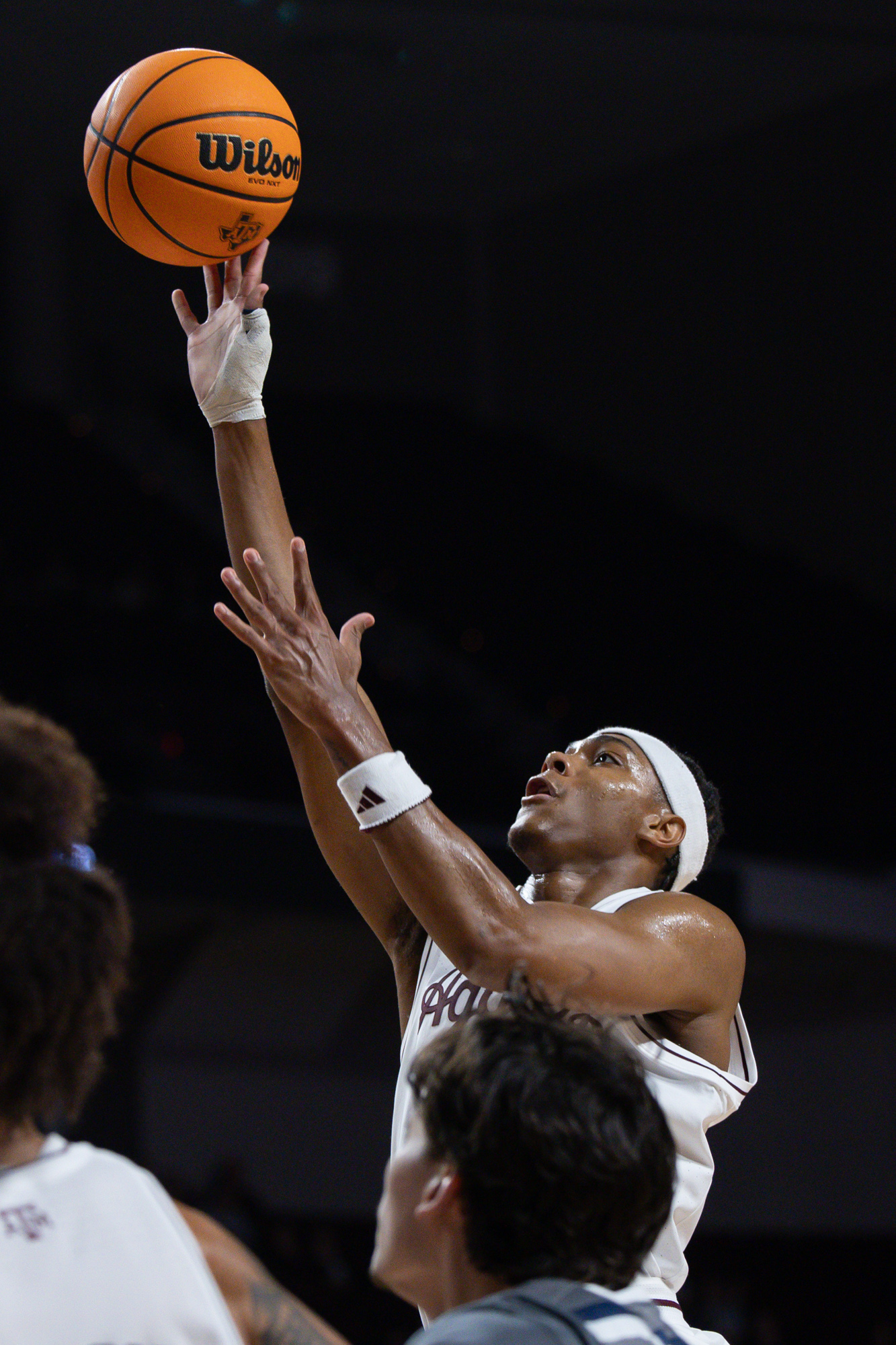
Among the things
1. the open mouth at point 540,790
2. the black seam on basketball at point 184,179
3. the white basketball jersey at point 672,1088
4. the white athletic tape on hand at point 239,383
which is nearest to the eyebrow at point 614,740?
the open mouth at point 540,790

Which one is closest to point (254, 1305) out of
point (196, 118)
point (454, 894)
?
point (454, 894)

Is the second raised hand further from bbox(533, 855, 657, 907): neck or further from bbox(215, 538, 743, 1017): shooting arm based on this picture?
bbox(533, 855, 657, 907): neck

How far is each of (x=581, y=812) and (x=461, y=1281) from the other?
1.42 metres

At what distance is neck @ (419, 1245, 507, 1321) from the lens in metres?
1.48

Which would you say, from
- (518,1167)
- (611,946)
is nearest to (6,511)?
(611,946)

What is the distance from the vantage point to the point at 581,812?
285cm

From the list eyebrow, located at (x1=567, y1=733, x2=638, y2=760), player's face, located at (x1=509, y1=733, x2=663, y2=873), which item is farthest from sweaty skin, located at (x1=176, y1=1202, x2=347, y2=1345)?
eyebrow, located at (x1=567, y1=733, x2=638, y2=760)

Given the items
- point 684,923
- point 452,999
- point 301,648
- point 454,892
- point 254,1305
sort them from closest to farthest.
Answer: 1. point 254,1305
2. point 454,892
3. point 301,648
4. point 684,923
5. point 452,999

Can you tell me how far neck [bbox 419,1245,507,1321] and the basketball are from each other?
212cm

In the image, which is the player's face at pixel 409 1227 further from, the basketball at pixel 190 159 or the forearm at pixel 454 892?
the basketball at pixel 190 159

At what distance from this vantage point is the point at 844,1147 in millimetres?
8172

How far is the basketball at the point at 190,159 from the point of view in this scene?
2.96 metres

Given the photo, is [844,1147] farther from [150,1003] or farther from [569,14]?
[569,14]

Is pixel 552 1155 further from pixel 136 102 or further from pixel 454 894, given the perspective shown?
pixel 136 102
